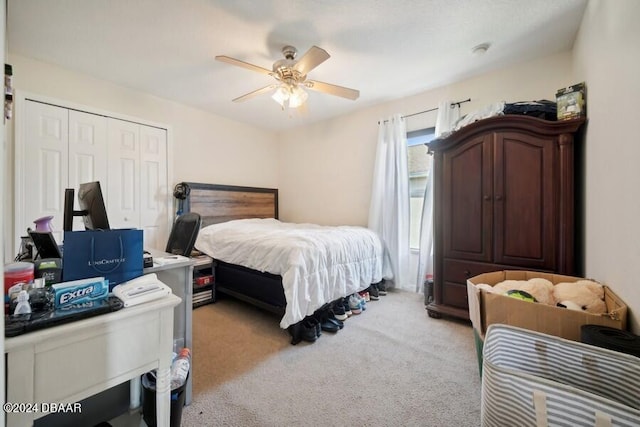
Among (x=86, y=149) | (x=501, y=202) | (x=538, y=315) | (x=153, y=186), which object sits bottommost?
(x=538, y=315)

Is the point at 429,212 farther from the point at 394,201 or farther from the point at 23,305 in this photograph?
the point at 23,305

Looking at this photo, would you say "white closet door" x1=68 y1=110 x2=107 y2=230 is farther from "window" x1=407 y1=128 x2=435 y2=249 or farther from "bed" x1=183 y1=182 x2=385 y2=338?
"window" x1=407 y1=128 x2=435 y2=249

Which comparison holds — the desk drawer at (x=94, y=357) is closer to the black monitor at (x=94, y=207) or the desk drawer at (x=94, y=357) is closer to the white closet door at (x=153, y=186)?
the black monitor at (x=94, y=207)

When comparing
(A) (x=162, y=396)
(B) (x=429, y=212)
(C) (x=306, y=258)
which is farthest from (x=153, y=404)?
(B) (x=429, y=212)

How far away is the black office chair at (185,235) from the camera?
6.39ft

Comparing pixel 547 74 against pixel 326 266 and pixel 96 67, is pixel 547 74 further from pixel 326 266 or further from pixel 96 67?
pixel 96 67

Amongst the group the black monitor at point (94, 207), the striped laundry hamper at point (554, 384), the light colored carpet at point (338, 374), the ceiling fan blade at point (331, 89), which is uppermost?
the ceiling fan blade at point (331, 89)

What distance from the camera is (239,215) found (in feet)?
13.5

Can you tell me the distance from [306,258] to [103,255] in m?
1.39

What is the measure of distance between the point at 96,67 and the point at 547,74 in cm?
432

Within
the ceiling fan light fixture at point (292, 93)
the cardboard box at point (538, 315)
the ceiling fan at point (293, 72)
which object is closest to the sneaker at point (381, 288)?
the cardboard box at point (538, 315)

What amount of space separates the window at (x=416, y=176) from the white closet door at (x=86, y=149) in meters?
3.55

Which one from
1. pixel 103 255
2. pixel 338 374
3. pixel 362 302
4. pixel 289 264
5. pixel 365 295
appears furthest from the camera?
pixel 365 295

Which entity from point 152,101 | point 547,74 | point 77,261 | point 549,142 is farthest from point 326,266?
point 152,101
